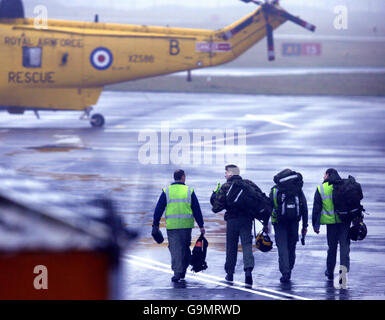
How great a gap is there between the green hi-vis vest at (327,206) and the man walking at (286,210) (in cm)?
28

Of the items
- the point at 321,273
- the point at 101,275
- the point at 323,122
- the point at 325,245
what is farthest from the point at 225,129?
the point at 101,275

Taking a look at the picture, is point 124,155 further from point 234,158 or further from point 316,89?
point 316,89

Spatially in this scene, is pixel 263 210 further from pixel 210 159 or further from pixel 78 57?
pixel 78 57

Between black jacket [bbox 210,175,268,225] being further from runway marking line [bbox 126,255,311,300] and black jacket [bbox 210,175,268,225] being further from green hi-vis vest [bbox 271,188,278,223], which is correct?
runway marking line [bbox 126,255,311,300]

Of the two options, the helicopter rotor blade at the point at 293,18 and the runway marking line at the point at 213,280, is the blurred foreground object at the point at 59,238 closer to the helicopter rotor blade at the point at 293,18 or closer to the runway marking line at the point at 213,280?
the runway marking line at the point at 213,280

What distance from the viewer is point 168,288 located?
37.4ft

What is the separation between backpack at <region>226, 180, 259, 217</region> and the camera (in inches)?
463

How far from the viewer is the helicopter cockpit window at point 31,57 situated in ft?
106

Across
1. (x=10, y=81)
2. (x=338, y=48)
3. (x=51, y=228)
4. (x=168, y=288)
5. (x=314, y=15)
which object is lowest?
(x=168, y=288)

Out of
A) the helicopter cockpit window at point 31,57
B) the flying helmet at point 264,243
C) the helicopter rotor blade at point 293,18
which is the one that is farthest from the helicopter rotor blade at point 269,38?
the flying helmet at point 264,243

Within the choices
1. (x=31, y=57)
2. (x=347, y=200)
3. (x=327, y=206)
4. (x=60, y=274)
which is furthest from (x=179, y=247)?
(x=31, y=57)

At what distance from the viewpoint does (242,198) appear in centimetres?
1176

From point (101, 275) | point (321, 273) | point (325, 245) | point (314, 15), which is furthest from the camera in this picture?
point (314, 15)

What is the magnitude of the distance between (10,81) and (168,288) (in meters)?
22.5
